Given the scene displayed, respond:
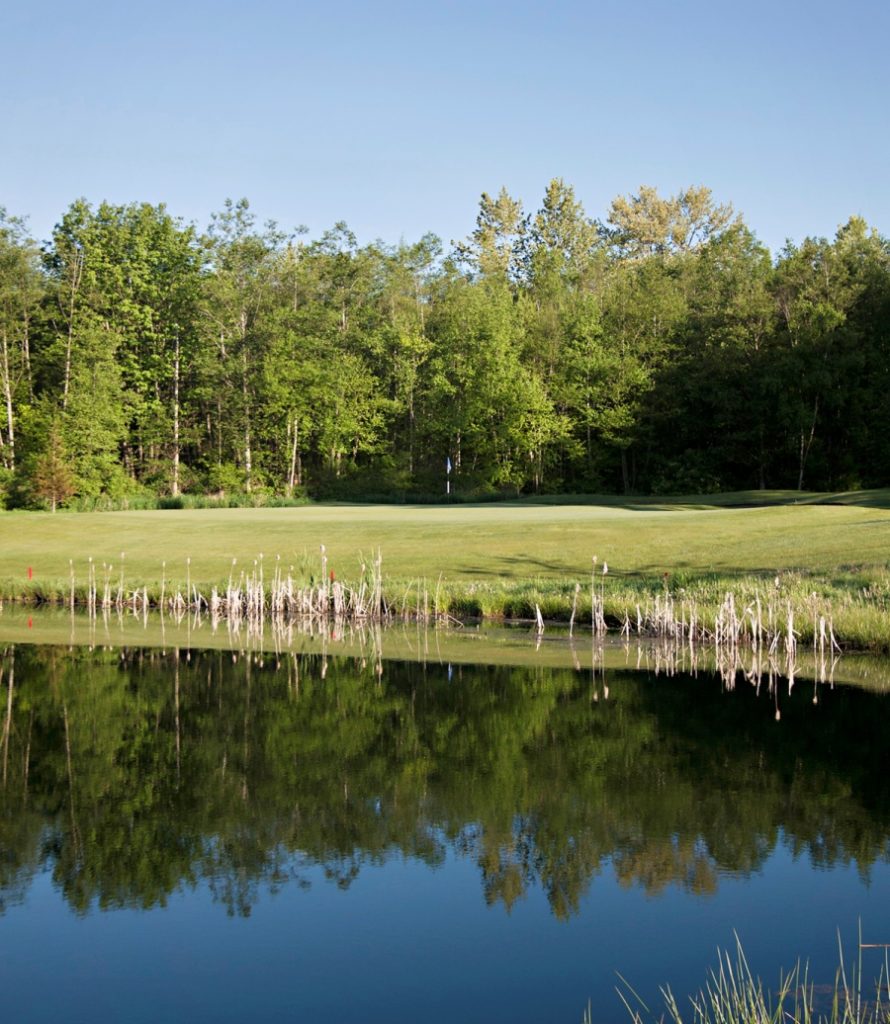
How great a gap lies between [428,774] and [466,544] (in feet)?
53.3

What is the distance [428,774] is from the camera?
12.0 meters

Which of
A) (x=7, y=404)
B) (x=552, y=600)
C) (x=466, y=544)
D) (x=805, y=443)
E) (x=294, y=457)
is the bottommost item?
(x=552, y=600)

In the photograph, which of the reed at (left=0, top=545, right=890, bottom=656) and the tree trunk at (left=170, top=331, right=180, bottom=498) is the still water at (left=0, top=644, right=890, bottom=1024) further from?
the tree trunk at (left=170, top=331, right=180, bottom=498)

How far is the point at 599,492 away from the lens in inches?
2427

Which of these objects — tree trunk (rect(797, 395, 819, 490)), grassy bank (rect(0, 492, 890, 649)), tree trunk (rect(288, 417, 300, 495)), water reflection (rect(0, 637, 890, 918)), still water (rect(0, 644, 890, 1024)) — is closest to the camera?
still water (rect(0, 644, 890, 1024))

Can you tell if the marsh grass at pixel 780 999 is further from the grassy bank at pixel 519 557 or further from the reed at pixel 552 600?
the grassy bank at pixel 519 557

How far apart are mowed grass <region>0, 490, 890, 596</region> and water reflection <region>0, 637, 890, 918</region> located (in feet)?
21.9

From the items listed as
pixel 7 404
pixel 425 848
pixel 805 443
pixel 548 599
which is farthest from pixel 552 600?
pixel 7 404

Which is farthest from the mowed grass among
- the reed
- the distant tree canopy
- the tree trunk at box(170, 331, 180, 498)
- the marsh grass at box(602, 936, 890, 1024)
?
the tree trunk at box(170, 331, 180, 498)

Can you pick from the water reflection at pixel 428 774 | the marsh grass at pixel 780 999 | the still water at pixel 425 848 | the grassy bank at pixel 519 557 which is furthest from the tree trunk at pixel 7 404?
the marsh grass at pixel 780 999

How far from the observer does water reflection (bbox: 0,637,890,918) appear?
9273 millimetres

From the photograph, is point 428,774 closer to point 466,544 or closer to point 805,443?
point 466,544

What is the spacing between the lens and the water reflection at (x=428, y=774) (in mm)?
9273

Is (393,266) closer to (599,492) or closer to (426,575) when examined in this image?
(599,492)
